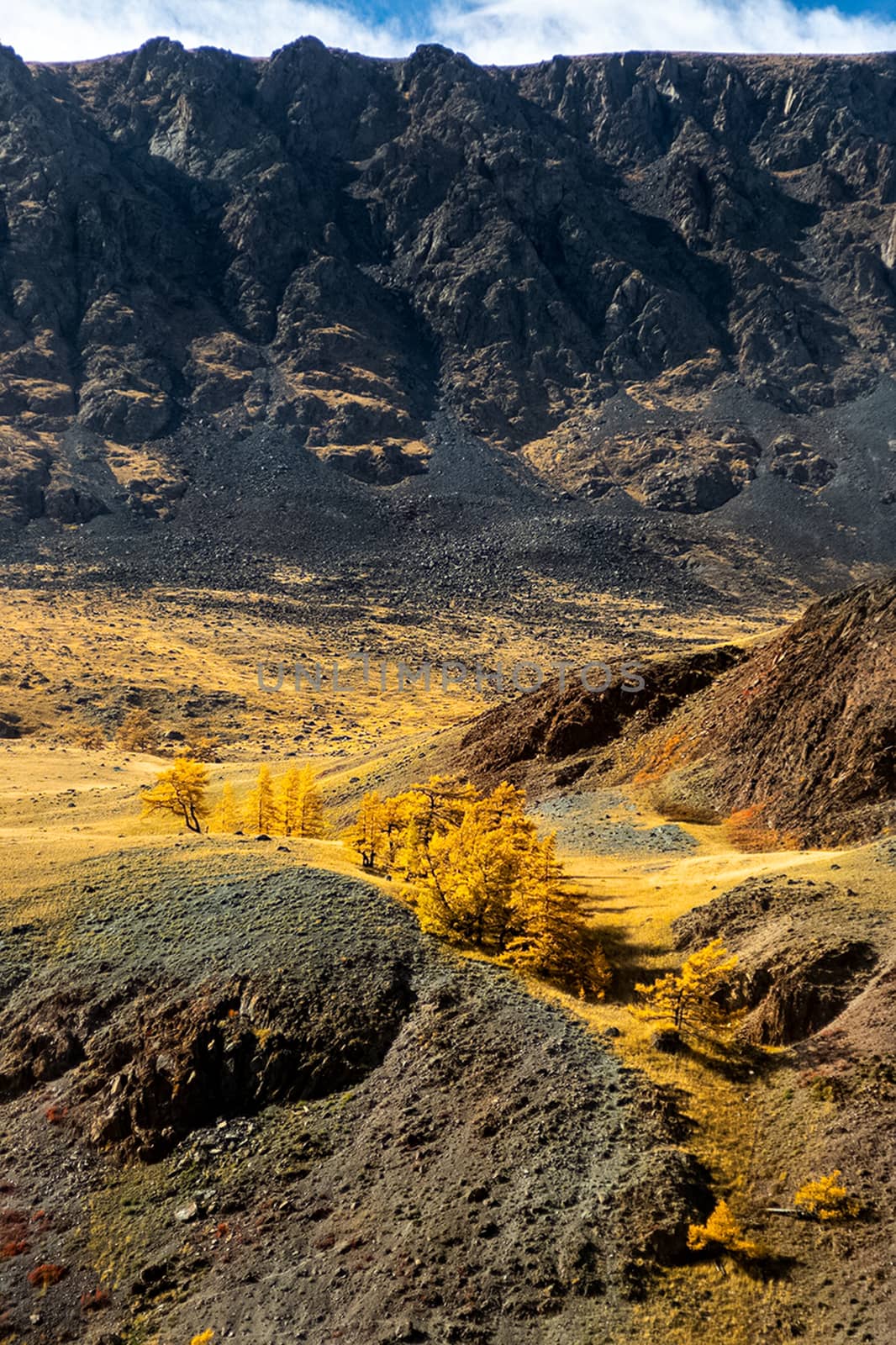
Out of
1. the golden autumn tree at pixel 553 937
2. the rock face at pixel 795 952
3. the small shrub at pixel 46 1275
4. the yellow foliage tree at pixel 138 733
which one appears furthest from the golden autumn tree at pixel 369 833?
the yellow foliage tree at pixel 138 733

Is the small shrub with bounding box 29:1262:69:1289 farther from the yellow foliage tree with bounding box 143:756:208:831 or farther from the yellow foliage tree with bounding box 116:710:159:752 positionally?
the yellow foliage tree with bounding box 116:710:159:752

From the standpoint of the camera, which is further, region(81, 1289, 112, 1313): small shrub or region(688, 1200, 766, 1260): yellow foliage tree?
region(81, 1289, 112, 1313): small shrub

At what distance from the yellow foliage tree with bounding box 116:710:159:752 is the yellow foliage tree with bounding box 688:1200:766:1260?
9396 cm

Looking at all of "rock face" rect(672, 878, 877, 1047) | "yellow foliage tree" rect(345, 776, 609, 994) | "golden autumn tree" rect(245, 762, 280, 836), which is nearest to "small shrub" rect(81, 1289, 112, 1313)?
"yellow foliage tree" rect(345, 776, 609, 994)

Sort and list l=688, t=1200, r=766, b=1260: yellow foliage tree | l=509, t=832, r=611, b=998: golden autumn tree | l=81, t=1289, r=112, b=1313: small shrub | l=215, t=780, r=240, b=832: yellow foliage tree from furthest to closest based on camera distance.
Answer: l=215, t=780, r=240, b=832: yellow foliage tree
l=509, t=832, r=611, b=998: golden autumn tree
l=81, t=1289, r=112, b=1313: small shrub
l=688, t=1200, r=766, b=1260: yellow foliage tree

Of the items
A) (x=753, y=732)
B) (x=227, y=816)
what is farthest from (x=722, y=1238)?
(x=227, y=816)

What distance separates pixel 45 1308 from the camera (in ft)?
80.0

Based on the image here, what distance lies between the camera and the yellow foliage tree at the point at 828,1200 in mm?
21109

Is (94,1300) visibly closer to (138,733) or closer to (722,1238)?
(722,1238)

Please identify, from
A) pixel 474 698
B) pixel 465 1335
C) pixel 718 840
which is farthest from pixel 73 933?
pixel 474 698

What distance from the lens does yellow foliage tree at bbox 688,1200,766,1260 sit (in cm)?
2093

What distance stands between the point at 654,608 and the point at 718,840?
148 metres

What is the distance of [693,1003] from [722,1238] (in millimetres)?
8692

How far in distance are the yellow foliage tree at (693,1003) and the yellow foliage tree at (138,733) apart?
8708 cm
